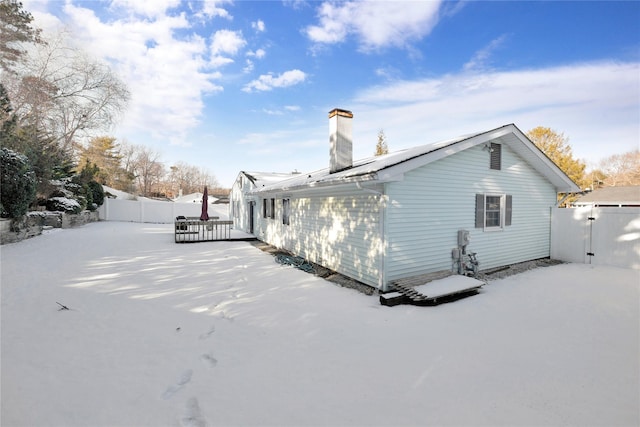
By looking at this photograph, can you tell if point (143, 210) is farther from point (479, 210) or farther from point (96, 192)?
point (479, 210)

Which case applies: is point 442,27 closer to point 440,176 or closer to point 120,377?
point 440,176

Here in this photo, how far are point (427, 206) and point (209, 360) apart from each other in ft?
17.9

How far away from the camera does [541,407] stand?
265cm

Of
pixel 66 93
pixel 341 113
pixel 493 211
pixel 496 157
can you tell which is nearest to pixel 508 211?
pixel 493 211

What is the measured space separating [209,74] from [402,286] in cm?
1215

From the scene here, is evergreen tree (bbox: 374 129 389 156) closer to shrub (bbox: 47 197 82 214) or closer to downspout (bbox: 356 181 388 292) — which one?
shrub (bbox: 47 197 82 214)

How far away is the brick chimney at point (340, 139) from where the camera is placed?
826 cm

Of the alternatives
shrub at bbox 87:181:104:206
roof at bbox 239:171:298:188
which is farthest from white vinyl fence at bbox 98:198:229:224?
roof at bbox 239:171:298:188

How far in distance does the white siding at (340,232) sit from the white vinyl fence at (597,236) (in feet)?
23.9

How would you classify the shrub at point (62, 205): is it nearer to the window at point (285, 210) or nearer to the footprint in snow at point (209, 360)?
the window at point (285, 210)

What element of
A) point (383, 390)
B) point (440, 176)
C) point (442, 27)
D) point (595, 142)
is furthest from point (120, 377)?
point (595, 142)

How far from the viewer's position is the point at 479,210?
25.6 feet

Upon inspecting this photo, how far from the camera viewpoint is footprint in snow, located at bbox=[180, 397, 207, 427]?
2412 millimetres

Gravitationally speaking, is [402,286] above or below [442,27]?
below
